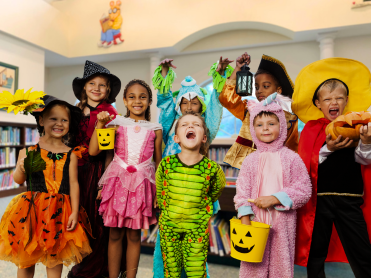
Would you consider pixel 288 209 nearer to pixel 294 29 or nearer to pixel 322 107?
pixel 322 107

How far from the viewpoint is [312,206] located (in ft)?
4.95

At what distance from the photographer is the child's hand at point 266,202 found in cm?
134

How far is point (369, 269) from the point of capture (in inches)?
54.4

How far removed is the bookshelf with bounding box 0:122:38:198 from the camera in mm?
5176

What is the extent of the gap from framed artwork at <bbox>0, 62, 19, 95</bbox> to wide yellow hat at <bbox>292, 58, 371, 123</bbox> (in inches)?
217

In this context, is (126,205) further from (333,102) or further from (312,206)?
(333,102)

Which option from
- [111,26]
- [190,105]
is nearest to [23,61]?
[111,26]

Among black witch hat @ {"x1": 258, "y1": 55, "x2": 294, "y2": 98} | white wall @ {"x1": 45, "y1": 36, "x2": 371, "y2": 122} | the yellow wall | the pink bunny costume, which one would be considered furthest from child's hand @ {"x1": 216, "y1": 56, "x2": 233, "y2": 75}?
white wall @ {"x1": 45, "y1": 36, "x2": 371, "y2": 122}

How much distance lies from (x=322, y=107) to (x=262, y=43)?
465 cm

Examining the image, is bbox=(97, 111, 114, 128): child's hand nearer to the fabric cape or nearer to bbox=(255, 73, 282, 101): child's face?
bbox=(255, 73, 282, 101): child's face

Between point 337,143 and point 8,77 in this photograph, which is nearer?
point 337,143

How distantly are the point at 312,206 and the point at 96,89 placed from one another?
5.34 ft

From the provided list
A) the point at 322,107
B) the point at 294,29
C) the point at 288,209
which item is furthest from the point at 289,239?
the point at 294,29

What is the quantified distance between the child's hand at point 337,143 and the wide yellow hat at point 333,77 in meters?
0.32
